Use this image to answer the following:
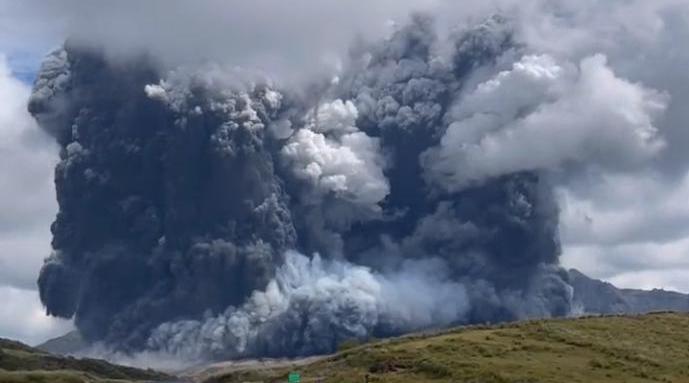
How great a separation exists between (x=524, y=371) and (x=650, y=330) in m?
31.0

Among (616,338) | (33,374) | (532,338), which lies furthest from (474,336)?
(33,374)

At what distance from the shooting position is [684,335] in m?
123

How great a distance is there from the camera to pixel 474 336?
399 feet

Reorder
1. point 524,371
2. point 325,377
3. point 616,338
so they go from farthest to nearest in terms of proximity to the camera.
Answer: point 616,338 → point 325,377 → point 524,371

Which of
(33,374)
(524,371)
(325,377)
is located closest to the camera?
(524,371)

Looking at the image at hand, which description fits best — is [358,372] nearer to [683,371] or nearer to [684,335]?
[683,371]

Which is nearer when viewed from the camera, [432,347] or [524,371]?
[524,371]

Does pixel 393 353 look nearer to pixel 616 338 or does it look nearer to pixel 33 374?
pixel 616 338

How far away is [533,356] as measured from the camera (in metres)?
109

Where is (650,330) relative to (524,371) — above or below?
above

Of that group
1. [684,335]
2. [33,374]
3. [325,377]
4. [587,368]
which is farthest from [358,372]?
[33,374]

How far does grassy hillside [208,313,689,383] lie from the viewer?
101 metres

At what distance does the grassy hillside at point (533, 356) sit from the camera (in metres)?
101

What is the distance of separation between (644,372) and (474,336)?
22.6m
